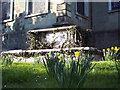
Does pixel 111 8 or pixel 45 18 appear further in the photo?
pixel 111 8

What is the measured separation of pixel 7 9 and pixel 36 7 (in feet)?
7.87

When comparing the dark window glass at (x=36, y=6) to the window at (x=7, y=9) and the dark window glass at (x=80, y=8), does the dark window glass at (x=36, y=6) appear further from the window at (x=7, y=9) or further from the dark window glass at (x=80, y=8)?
the dark window glass at (x=80, y=8)

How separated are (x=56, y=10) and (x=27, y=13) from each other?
199 cm

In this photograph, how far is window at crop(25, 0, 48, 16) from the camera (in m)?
8.77

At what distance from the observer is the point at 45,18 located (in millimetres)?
8453

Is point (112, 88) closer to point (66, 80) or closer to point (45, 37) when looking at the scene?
point (66, 80)

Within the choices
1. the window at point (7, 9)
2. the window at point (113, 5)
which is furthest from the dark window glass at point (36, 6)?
the window at point (113, 5)

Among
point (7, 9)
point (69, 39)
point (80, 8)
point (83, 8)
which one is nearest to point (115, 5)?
point (83, 8)

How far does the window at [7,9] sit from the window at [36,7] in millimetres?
1247

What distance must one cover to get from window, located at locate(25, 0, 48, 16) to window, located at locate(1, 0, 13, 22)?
1.25 meters

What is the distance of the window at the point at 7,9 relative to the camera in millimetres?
9981

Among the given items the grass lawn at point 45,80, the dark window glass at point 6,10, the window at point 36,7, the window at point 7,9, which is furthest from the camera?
the dark window glass at point 6,10

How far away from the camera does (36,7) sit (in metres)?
9.17

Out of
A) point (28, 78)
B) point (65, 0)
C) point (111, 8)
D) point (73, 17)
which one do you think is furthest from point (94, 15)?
point (28, 78)
